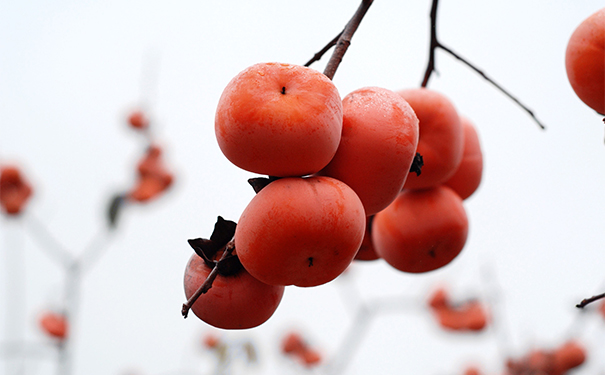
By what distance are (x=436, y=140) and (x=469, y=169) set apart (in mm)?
189

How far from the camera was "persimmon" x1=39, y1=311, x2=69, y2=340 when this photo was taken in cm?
270

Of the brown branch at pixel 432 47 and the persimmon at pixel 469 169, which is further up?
the brown branch at pixel 432 47

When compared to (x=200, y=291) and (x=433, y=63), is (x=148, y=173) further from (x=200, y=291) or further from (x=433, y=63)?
(x=200, y=291)

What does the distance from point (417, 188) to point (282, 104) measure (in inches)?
18.1

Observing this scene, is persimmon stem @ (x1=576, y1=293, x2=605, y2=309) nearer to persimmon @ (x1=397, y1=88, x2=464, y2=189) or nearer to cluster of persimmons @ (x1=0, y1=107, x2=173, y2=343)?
persimmon @ (x1=397, y1=88, x2=464, y2=189)

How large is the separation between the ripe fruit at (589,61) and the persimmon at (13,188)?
264cm

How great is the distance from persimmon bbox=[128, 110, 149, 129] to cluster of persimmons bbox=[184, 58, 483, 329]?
280 cm

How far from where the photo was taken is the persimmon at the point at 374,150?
67 cm

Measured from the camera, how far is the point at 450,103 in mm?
975

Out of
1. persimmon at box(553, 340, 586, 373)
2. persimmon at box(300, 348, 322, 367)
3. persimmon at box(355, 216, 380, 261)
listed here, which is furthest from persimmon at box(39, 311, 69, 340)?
persimmon at box(553, 340, 586, 373)

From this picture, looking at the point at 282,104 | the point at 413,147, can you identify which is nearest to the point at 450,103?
the point at 413,147

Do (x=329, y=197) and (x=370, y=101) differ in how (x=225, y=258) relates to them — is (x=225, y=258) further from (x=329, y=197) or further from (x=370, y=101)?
(x=370, y=101)

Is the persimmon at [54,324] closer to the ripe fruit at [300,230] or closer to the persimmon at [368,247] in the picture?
the persimmon at [368,247]

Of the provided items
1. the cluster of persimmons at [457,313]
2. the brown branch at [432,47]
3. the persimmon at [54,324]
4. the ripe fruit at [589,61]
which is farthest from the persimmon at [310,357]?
the ripe fruit at [589,61]
